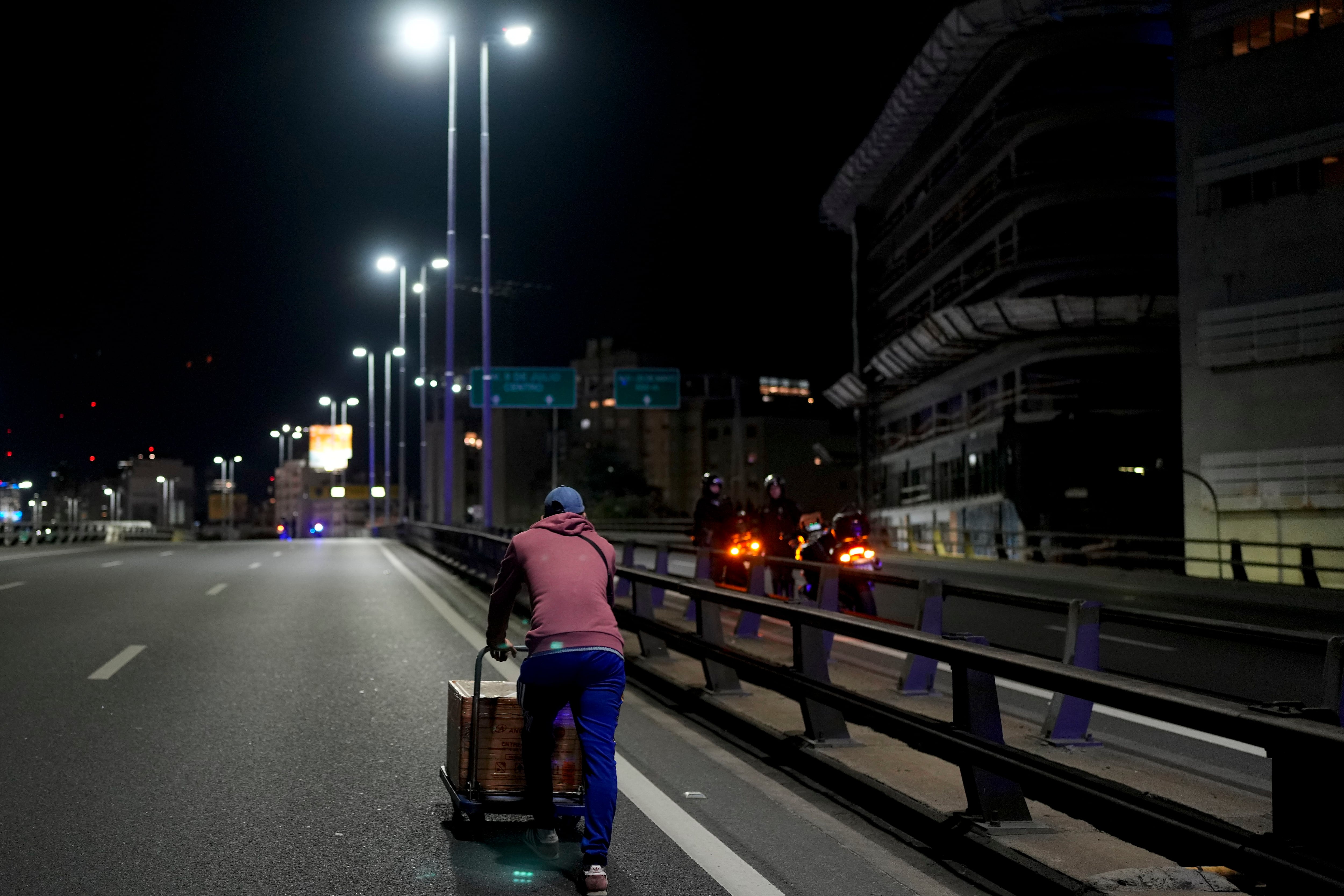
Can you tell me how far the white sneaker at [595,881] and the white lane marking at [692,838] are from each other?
1.66ft

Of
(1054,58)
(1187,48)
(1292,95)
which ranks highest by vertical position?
(1054,58)

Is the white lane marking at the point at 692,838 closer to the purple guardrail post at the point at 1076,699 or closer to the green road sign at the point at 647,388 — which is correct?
the purple guardrail post at the point at 1076,699

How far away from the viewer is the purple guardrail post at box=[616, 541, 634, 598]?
15.8 meters

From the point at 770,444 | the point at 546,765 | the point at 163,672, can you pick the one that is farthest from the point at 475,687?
the point at 770,444

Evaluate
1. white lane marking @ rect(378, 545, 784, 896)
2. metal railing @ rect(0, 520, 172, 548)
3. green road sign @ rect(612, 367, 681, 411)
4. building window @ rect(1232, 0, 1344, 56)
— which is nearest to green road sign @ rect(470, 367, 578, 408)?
green road sign @ rect(612, 367, 681, 411)

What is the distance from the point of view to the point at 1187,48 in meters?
40.3

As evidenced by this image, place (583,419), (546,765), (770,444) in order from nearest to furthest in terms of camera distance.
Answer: (546,765)
(770,444)
(583,419)

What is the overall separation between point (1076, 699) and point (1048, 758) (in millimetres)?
783

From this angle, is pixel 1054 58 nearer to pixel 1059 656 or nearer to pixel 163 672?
pixel 1059 656

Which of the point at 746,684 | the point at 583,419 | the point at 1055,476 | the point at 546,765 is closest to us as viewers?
the point at 546,765

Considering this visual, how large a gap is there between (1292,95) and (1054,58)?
16.9 m

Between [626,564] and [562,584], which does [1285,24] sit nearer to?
[626,564]

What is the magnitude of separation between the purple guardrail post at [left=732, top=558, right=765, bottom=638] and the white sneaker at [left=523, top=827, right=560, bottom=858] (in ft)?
20.1

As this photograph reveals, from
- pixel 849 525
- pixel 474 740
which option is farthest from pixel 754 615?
pixel 474 740
